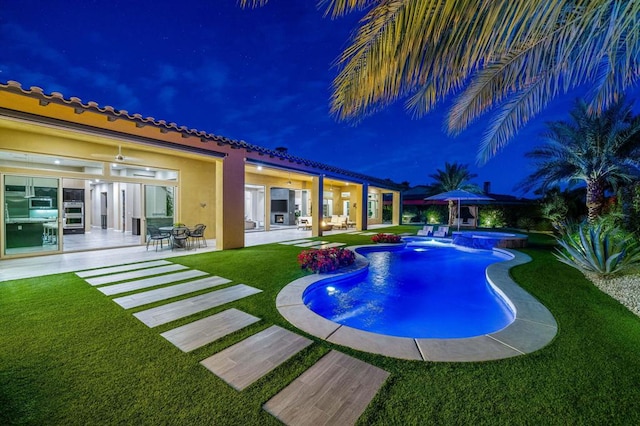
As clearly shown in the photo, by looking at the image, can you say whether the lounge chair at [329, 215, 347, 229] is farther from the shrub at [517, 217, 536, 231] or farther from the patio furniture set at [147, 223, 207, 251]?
the shrub at [517, 217, 536, 231]

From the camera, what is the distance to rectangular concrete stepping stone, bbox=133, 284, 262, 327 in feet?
11.8

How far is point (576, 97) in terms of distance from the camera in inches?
374

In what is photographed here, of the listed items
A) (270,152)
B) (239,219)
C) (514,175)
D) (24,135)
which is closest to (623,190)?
(270,152)

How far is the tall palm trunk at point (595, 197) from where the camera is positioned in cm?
1003

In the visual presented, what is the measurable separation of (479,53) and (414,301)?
4489 mm

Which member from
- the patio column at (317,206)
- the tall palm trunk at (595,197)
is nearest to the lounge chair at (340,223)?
the patio column at (317,206)

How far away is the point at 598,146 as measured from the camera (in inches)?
366

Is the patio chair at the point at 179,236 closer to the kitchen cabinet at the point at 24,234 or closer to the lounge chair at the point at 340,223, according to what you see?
the kitchen cabinet at the point at 24,234

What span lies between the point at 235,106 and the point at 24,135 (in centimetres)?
5922

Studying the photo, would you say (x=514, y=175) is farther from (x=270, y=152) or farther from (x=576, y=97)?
(x=270, y=152)

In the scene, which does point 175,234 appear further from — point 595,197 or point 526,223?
point 526,223

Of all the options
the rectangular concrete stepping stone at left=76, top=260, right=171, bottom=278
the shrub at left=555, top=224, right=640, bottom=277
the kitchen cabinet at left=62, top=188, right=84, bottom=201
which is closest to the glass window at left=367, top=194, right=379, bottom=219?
the shrub at left=555, top=224, right=640, bottom=277

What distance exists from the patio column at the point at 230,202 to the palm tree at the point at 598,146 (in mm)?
11837

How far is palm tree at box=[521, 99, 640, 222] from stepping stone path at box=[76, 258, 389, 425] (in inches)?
432
